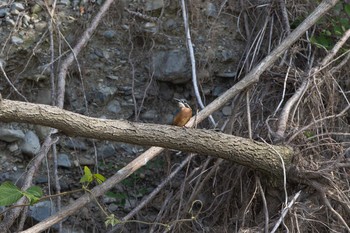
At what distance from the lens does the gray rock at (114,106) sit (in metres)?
5.46

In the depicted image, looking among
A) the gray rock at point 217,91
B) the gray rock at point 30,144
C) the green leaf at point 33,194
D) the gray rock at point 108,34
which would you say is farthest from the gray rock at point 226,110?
the green leaf at point 33,194

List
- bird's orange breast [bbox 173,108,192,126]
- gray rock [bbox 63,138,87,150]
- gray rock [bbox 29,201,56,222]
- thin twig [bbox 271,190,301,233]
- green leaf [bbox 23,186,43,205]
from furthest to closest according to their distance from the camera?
1. gray rock [bbox 63,138,87,150]
2. gray rock [bbox 29,201,56,222]
3. bird's orange breast [bbox 173,108,192,126]
4. thin twig [bbox 271,190,301,233]
5. green leaf [bbox 23,186,43,205]

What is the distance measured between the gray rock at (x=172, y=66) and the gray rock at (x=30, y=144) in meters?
1.08

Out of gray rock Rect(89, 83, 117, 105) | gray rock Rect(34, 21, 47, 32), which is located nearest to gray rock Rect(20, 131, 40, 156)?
gray rock Rect(89, 83, 117, 105)

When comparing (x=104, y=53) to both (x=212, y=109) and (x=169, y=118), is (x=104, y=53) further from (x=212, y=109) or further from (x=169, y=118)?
(x=212, y=109)

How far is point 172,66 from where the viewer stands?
5555mm

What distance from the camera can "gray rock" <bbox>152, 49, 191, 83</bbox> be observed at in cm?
555

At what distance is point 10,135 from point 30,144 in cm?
16

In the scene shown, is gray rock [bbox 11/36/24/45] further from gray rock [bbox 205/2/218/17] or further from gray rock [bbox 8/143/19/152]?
gray rock [bbox 205/2/218/17]

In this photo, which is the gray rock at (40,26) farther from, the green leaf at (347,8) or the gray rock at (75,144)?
the green leaf at (347,8)

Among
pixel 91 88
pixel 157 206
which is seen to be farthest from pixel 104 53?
pixel 157 206

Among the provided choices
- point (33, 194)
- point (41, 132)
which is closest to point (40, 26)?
point (41, 132)

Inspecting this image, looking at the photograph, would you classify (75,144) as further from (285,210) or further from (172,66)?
(285,210)

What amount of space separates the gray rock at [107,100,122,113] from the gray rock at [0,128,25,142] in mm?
754
